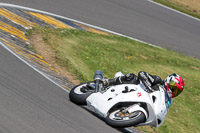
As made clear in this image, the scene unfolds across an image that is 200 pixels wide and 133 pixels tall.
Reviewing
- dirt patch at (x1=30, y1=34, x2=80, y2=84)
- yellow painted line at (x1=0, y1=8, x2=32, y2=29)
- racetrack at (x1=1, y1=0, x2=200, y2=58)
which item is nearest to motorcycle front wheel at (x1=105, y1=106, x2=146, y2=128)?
dirt patch at (x1=30, y1=34, x2=80, y2=84)

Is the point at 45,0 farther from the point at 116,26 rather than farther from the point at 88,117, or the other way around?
the point at 88,117

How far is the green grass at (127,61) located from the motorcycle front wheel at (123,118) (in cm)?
181

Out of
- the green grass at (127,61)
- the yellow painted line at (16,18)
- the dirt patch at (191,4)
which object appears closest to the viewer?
the green grass at (127,61)

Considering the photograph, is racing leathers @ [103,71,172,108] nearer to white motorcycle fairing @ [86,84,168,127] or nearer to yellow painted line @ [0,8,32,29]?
white motorcycle fairing @ [86,84,168,127]

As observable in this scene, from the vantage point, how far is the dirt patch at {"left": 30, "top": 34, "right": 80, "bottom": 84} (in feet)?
36.1

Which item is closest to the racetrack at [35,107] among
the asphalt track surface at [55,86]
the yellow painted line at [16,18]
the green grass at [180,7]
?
the asphalt track surface at [55,86]

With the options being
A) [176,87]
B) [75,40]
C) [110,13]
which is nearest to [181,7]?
[110,13]

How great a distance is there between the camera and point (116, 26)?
17.7 m

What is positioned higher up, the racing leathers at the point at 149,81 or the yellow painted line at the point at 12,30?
the racing leathers at the point at 149,81

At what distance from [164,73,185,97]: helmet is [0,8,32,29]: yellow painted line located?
6719 millimetres

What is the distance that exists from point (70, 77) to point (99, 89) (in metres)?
2.50

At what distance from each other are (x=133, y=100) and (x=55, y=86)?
2311mm

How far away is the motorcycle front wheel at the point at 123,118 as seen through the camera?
24.6 feet

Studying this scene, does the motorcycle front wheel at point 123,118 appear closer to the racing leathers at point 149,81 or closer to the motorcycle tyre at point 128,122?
the motorcycle tyre at point 128,122
